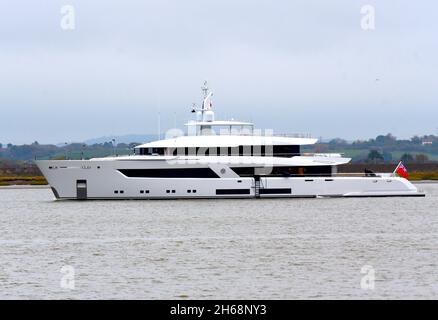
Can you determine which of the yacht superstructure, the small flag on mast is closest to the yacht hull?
the yacht superstructure

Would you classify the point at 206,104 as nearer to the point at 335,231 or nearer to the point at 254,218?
the point at 254,218

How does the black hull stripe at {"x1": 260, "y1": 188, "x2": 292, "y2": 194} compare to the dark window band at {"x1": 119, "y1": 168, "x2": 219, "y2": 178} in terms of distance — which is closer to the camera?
the dark window band at {"x1": 119, "y1": 168, "x2": 219, "y2": 178}

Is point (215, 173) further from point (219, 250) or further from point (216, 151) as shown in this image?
point (219, 250)

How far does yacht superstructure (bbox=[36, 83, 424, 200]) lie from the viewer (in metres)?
65.0

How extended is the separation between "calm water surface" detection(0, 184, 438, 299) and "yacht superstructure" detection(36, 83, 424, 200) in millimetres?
1237

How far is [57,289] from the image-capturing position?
31.0 meters

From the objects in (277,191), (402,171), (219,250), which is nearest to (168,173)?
(277,191)

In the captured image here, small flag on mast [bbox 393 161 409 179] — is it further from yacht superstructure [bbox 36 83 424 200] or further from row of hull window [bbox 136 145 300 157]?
row of hull window [bbox 136 145 300 157]

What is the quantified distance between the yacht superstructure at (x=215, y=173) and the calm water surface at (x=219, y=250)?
4.06 feet

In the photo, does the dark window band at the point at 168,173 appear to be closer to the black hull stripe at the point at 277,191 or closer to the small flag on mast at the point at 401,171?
the black hull stripe at the point at 277,191

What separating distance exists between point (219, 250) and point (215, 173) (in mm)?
25264

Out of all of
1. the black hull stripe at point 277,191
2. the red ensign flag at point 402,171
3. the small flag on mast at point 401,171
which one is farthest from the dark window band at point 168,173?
the red ensign flag at point 402,171
